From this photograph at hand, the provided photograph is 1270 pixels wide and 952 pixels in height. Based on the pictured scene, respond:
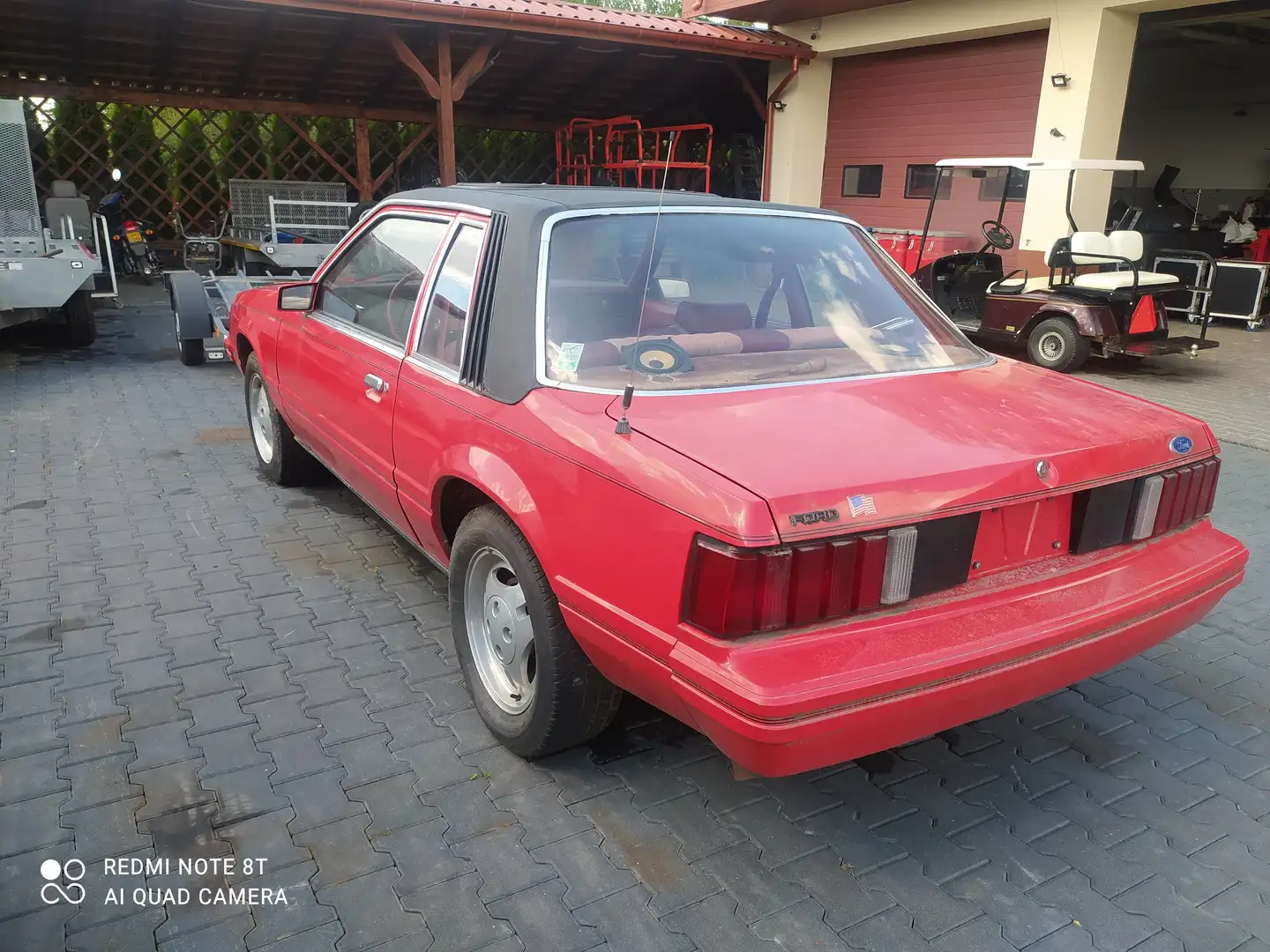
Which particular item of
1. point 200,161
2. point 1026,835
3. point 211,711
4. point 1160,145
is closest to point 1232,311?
point 1160,145

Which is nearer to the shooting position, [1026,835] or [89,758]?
[1026,835]

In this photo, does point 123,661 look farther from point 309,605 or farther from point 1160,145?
point 1160,145

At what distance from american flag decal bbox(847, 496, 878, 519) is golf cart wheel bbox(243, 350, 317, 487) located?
3504mm

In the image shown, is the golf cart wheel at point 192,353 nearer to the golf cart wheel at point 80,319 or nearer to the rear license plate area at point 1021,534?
the golf cart wheel at point 80,319

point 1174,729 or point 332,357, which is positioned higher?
point 332,357

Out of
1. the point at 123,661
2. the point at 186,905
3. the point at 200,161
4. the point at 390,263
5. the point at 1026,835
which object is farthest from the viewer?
the point at 200,161

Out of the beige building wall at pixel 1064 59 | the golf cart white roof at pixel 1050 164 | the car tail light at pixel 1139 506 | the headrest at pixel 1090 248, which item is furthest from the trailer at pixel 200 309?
the beige building wall at pixel 1064 59

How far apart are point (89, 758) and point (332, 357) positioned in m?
1.70

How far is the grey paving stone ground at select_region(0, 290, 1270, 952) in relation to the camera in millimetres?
2076

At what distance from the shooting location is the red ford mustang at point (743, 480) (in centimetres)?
189

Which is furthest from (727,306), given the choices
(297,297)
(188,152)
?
(188,152)

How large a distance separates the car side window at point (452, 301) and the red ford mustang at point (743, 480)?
0.05 ft

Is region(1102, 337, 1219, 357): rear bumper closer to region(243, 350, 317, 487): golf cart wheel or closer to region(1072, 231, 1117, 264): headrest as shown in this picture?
region(1072, 231, 1117, 264): headrest

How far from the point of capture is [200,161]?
1644cm
